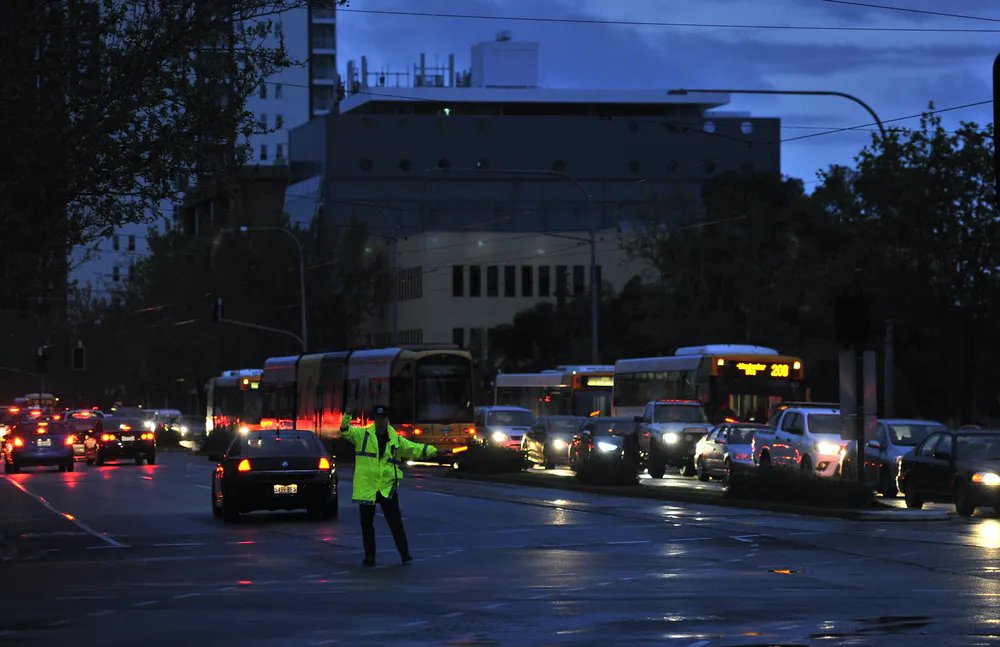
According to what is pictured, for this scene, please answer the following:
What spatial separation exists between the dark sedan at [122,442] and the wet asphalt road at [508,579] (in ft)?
92.0

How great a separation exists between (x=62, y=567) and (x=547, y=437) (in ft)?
112

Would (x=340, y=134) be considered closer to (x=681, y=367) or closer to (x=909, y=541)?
(x=681, y=367)

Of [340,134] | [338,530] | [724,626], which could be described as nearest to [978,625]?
[724,626]

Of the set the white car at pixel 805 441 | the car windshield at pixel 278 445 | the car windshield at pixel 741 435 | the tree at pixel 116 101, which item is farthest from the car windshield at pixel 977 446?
the tree at pixel 116 101

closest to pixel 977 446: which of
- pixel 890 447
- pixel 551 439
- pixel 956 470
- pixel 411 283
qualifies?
pixel 956 470

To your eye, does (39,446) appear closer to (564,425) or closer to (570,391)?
(564,425)

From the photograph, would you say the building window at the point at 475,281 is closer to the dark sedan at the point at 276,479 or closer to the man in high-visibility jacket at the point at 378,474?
the dark sedan at the point at 276,479

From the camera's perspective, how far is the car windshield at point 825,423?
3962 cm

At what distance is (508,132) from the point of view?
131250 millimetres

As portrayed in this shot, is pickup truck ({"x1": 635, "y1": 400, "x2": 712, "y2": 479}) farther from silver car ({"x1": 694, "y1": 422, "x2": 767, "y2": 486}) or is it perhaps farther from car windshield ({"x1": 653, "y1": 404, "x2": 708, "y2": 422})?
silver car ({"x1": 694, "y1": 422, "x2": 767, "y2": 486})

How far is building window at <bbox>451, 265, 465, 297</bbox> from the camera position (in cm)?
11350

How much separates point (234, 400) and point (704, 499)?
49.8 metres

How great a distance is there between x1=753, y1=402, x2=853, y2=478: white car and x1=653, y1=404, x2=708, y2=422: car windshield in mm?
8923

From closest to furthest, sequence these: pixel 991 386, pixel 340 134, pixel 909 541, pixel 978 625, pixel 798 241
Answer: pixel 978 625, pixel 909 541, pixel 991 386, pixel 798 241, pixel 340 134
